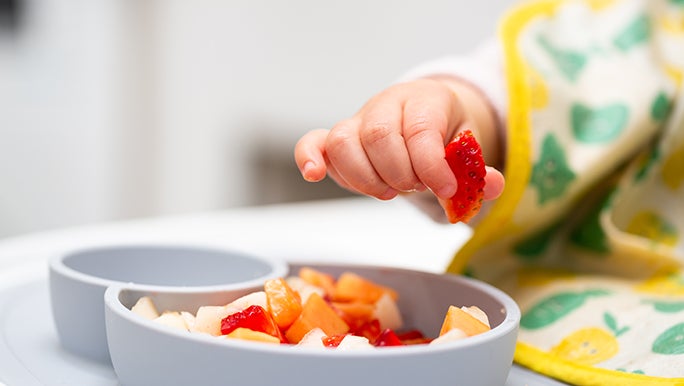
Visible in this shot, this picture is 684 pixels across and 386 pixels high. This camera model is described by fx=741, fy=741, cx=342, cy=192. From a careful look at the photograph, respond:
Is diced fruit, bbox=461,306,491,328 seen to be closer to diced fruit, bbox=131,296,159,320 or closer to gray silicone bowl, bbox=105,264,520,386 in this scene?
gray silicone bowl, bbox=105,264,520,386

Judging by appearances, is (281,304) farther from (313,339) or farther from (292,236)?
(292,236)

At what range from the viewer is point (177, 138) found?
1778mm

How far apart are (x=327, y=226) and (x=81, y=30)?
111cm

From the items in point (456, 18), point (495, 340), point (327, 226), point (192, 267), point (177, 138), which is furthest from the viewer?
point (177, 138)

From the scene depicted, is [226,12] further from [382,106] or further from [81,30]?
[382,106]

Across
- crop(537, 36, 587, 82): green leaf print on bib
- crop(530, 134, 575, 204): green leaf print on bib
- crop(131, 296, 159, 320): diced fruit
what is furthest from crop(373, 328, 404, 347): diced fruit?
crop(537, 36, 587, 82): green leaf print on bib

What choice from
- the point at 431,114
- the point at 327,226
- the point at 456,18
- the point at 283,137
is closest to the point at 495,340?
the point at 431,114

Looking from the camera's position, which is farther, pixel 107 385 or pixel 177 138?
pixel 177 138

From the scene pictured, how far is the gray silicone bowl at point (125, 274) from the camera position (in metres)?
0.38

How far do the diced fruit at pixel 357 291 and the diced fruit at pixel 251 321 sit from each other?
9cm

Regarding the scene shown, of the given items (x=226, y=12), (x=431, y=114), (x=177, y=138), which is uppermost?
(x=226, y=12)

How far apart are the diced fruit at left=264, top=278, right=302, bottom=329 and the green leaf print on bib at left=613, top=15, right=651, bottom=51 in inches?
15.1

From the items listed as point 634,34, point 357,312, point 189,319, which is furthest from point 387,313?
point 634,34

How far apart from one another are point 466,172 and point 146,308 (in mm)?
169
